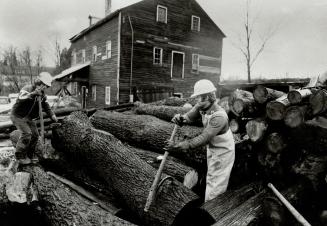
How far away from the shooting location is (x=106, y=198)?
5.40 meters

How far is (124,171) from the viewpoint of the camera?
16.4ft

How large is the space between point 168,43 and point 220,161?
62.9ft

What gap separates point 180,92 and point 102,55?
6.94 metres

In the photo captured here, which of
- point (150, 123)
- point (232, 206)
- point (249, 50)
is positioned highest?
point (249, 50)

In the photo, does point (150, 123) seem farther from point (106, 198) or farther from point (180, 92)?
point (180, 92)

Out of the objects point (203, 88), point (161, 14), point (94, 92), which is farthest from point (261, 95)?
point (94, 92)

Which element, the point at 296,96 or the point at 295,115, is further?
the point at 296,96

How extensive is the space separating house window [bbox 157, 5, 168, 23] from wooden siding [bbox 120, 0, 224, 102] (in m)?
0.27

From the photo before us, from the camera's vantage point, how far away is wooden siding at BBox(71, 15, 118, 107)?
845 inches

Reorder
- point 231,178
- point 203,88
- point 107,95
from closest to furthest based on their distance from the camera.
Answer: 1. point 203,88
2. point 231,178
3. point 107,95

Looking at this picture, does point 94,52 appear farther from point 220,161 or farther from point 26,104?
point 220,161

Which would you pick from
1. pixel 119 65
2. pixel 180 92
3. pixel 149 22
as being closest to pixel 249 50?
pixel 180 92

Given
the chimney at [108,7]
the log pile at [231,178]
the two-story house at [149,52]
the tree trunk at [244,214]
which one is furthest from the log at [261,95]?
the chimney at [108,7]

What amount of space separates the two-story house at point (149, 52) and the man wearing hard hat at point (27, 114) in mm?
14492
